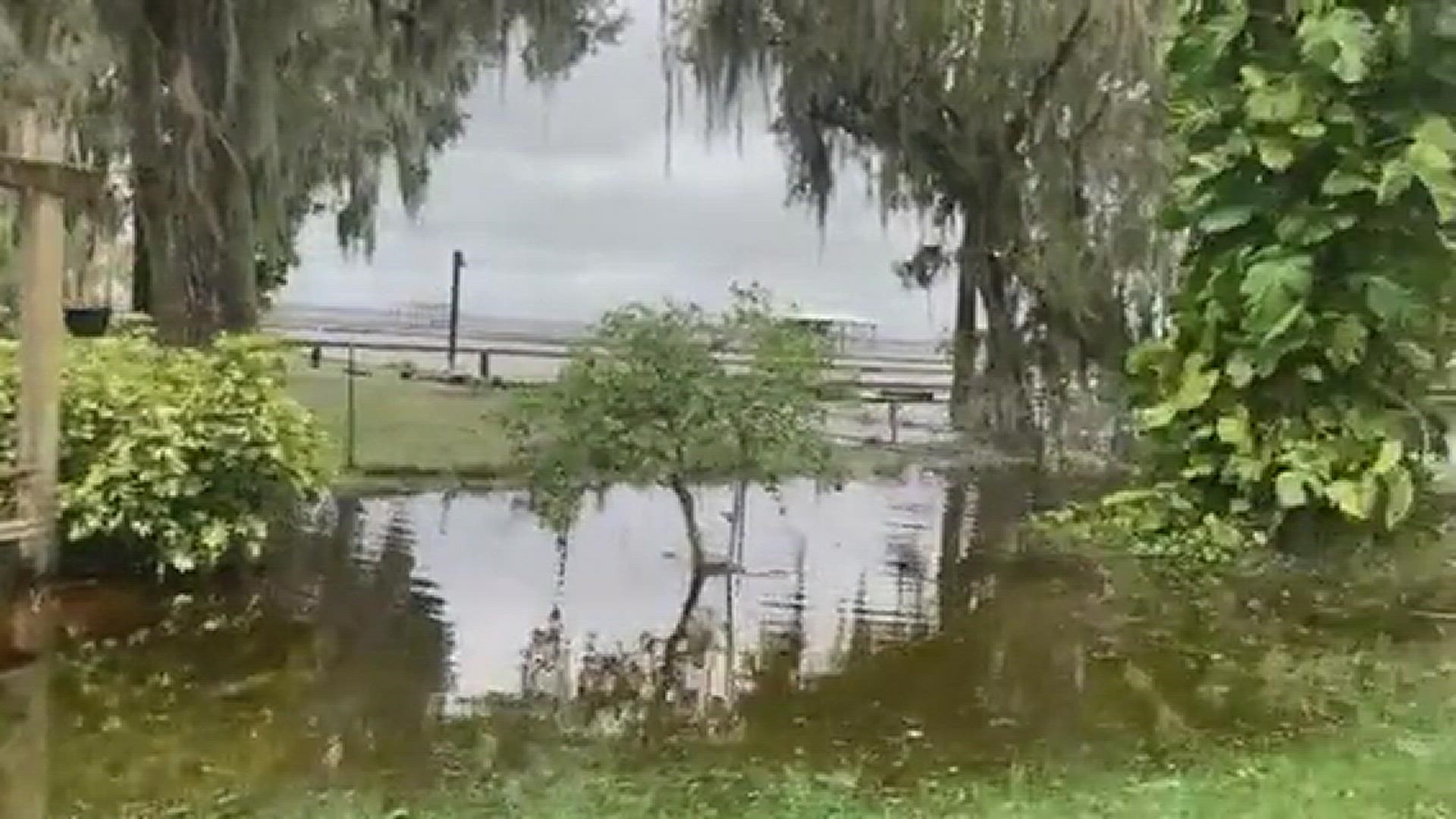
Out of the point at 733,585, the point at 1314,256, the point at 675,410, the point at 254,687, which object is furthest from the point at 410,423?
the point at 254,687

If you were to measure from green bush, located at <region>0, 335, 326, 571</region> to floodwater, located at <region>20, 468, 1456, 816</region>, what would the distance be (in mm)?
300

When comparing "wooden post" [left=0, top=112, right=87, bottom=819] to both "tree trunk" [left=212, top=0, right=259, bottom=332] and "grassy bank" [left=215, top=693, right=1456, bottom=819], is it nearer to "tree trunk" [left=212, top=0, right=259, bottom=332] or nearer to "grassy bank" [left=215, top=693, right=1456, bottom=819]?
"tree trunk" [left=212, top=0, right=259, bottom=332]

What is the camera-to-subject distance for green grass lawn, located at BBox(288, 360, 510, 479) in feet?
41.0

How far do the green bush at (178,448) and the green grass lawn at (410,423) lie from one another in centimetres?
72

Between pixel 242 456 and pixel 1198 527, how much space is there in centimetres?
494

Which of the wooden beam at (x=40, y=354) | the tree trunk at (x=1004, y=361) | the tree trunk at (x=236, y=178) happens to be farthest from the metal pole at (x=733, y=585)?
the tree trunk at (x=1004, y=361)

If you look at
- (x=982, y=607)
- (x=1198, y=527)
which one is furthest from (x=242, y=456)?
(x=1198, y=527)

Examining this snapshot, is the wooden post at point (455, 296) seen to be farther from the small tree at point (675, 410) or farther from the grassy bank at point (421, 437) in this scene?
the small tree at point (675, 410)

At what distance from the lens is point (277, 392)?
8016 millimetres

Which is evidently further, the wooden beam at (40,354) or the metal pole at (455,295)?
the metal pole at (455,295)

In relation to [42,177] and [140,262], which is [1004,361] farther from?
[42,177]

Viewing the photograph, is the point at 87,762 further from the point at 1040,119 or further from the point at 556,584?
the point at 1040,119

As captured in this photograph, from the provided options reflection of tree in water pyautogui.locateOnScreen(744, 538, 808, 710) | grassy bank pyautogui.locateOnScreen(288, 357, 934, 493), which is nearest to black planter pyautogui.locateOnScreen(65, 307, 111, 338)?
grassy bank pyautogui.locateOnScreen(288, 357, 934, 493)

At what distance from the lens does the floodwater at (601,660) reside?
17.7 feet
